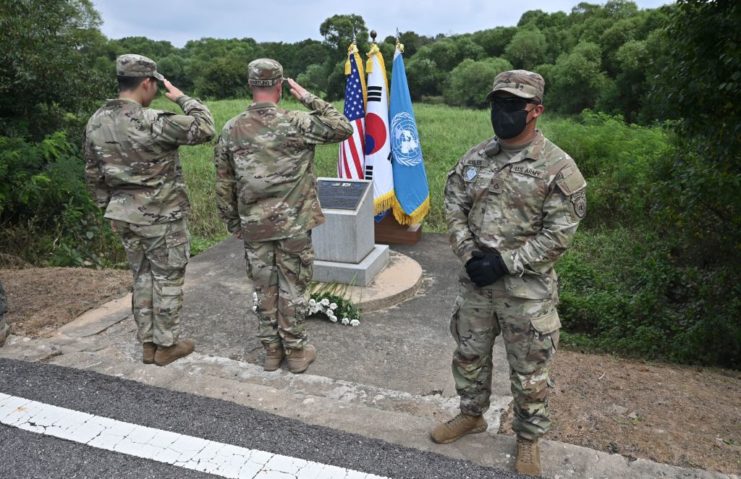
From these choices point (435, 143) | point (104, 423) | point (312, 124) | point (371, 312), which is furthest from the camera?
point (435, 143)

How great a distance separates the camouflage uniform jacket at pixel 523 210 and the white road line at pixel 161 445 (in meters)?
1.13

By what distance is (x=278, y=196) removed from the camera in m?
3.61

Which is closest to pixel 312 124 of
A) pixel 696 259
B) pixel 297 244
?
pixel 297 244

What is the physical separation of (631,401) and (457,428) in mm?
1261

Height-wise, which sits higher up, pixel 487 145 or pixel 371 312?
pixel 487 145

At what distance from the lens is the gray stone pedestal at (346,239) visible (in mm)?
5488

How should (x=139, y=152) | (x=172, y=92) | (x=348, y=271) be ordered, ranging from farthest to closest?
(x=348, y=271) < (x=172, y=92) < (x=139, y=152)

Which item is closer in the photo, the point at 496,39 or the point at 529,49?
the point at 529,49

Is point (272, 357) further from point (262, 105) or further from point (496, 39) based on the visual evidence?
point (496, 39)

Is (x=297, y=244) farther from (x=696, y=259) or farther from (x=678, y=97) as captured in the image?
(x=696, y=259)

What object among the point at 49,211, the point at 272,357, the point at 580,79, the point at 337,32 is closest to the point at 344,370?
the point at 272,357

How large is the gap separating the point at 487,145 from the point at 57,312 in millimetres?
3766

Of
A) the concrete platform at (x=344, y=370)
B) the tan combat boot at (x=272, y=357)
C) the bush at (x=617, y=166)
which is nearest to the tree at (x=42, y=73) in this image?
the concrete platform at (x=344, y=370)

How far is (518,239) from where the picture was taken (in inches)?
104
